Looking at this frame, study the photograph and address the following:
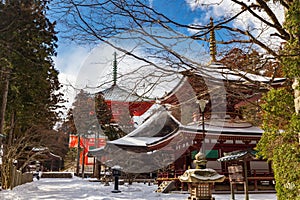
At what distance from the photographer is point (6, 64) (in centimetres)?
937

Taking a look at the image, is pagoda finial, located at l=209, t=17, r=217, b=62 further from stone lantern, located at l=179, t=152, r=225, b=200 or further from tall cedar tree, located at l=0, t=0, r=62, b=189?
tall cedar tree, located at l=0, t=0, r=62, b=189

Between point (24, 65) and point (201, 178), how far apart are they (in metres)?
7.76

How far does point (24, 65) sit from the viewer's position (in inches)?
420

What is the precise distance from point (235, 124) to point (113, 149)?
27.8ft

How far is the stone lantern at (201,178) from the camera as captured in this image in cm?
650

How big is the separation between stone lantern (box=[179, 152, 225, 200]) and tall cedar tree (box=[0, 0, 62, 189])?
6.20 metres

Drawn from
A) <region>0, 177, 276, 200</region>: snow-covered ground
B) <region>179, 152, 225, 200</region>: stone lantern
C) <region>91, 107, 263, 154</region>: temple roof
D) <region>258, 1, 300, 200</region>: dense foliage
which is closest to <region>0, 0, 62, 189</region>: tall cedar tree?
<region>0, 177, 276, 200</region>: snow-covered ground

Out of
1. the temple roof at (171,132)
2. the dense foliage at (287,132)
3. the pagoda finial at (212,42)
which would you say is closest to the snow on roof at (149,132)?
the temple roof at (171,132)

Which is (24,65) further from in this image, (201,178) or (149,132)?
(149,132)

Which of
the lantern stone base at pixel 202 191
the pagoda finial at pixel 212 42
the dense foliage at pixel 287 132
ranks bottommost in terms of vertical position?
the lantern stone base at pixel 202 191

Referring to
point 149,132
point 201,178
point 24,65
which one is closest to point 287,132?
point 201,178

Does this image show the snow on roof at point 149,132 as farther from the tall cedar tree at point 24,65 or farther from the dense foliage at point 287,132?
the dense foliage at point 287,132

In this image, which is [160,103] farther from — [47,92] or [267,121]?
[47,92]

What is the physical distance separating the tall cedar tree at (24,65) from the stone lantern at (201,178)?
6196 millimetres
